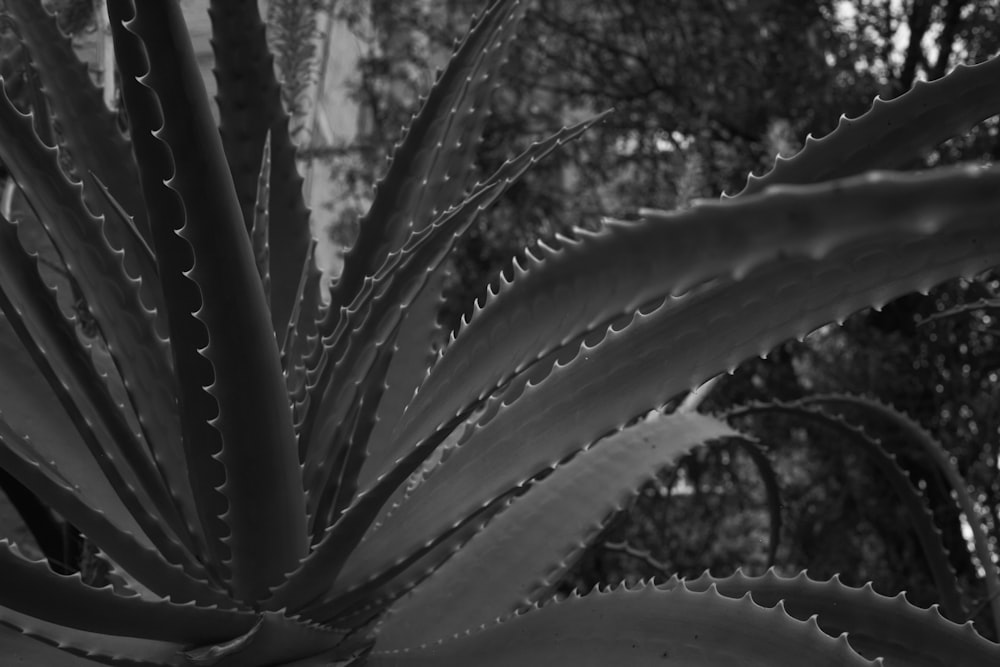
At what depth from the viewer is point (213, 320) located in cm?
46

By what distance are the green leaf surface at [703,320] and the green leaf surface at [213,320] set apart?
0.08 m

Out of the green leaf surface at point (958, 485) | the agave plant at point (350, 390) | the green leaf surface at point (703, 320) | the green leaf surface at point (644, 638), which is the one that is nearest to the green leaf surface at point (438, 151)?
the agave plant at point (350, 390)

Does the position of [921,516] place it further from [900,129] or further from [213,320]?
[213,320]

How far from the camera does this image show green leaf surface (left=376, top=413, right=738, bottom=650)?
0.62 meters

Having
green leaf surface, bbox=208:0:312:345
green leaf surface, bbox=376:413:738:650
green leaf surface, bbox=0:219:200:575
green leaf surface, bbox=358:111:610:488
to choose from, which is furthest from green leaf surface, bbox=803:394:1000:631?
green leaf surface, bbox=0:219:200:575

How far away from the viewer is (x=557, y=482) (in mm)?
709

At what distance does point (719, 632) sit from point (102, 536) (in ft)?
1.01

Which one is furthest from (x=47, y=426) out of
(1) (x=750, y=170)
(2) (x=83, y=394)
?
A: (1) (x=750, y=170)

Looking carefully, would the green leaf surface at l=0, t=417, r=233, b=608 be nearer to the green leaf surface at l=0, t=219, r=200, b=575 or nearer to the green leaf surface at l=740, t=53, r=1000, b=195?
the green leaf surface at l=0, t=219, r=200, b=575

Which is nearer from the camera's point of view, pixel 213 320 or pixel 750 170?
pixel 213 320

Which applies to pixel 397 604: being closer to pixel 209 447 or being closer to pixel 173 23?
pixel 209 447

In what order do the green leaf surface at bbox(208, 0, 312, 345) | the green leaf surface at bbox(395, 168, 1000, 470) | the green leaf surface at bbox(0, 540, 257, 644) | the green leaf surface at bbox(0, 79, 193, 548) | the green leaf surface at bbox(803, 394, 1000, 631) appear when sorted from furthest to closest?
the green leaf surface at bbox(803, 394, 1000, 631)
the green leaf surface at bbox(208, 0, 312, 345)
the green leaf surface at bbox(0, 79, 193, 548)
the green leaf surface at bbox(0, 540, 257, 644)
the green leaf surface at bbox(395, 168, 1000, 470)

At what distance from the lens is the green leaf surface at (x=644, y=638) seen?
49 centimetres

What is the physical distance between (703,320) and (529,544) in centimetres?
23
